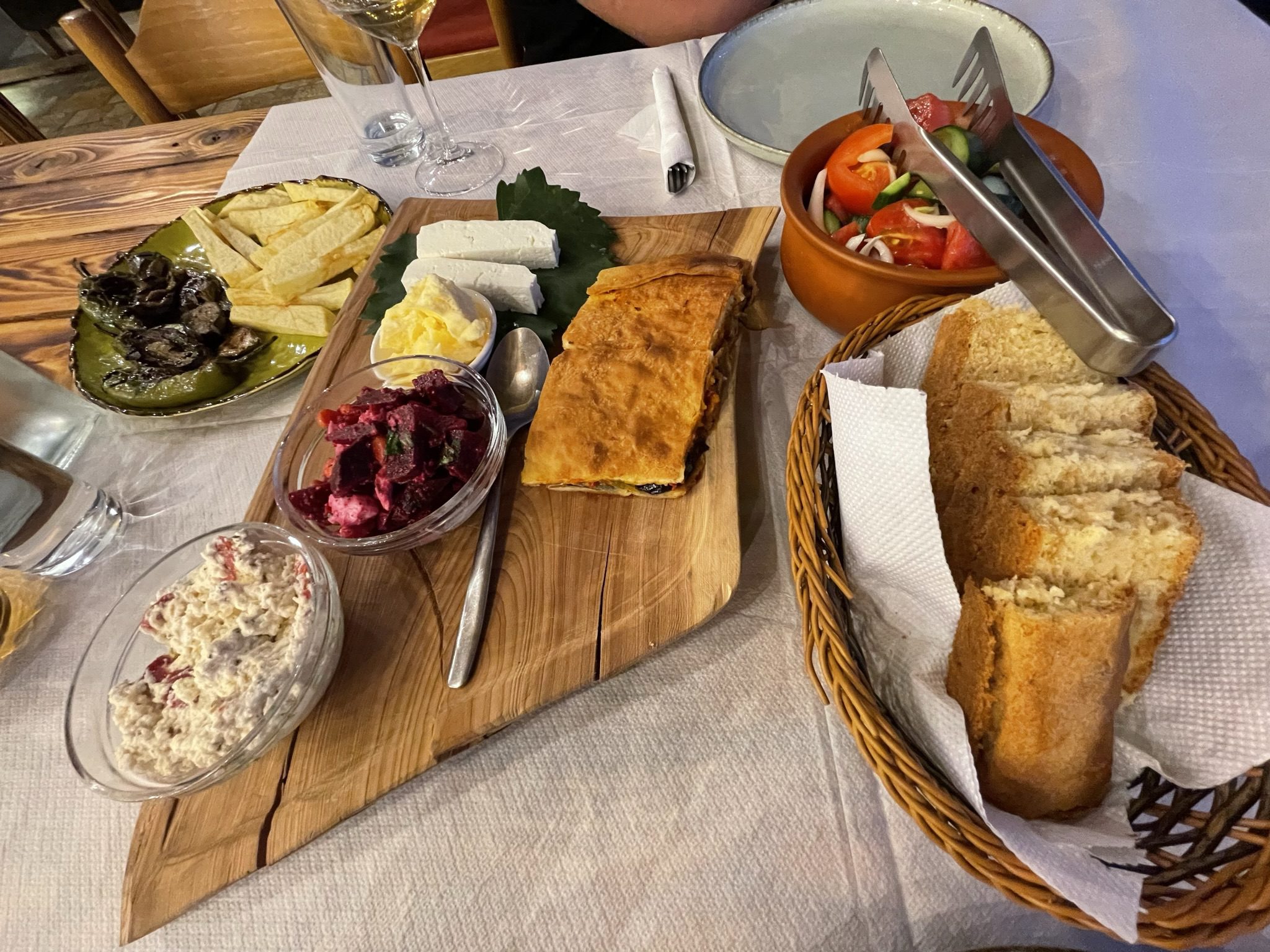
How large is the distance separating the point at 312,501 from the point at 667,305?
785mm

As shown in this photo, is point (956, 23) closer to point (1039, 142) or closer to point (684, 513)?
point (1039, 142)

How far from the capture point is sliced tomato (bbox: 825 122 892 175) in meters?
1.33

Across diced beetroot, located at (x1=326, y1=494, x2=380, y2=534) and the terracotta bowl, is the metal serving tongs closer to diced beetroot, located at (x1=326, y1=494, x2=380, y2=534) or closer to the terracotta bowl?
the terracotta bowl

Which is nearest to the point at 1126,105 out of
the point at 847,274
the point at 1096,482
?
the point at 847,274

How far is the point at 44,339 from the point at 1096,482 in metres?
2.36

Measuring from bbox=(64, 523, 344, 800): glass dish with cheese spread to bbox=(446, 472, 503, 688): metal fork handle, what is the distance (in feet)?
0.63

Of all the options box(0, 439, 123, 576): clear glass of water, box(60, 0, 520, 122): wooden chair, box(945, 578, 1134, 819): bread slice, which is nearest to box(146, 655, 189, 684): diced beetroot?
box(0, 439, 123, 576): clear glass of water

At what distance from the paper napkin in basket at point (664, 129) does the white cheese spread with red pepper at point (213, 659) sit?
1.38 metres

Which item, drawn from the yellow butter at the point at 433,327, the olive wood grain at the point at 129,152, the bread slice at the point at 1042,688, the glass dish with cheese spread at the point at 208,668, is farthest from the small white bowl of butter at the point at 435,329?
the olive wood grain at the point at 129,152

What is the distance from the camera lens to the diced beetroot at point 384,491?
1174 millimetres

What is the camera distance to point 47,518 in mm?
1303

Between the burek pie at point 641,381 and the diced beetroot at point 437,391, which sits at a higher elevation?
the diced beetroot at point 437,391

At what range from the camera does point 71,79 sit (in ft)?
19.2

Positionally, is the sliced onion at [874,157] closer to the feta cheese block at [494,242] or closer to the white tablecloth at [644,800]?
the white tablecloth at [644,800]
